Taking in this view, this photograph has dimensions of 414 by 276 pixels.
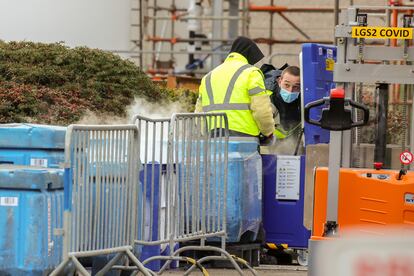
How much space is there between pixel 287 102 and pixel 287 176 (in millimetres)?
1266

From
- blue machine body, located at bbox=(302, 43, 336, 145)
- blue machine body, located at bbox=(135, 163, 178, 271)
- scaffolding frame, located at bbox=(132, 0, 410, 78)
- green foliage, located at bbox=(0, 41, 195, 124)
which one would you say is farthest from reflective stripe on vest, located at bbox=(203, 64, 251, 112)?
scaffolding frame, located at bbox=(132, 0, 410, 78)

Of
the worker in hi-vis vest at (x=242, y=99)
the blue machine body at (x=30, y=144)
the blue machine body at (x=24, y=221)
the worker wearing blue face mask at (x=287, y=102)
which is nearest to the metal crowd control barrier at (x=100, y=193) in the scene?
the blue machine body at (x=24, y=221)

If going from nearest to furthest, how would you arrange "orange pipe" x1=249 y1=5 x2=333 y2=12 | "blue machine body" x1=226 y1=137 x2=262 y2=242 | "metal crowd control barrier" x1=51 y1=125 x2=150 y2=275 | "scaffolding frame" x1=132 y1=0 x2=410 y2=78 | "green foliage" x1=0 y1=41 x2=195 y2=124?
"metal crowd control barrier" x1=51 y1=125 x2=150 y2=275
"blue machine body" x1=226 y1=137 x2=262 y2=242
"green foliage" x1=0 y1=41 x2=195 y2=124
"scaffolding frame" x1=132 y1=0 x2=410 y2=78
"orange pipe" x1=249 y1=5 x2=333 y2=12

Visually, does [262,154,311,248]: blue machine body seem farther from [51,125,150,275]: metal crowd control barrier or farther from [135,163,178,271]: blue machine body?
[51,125,150,275]: metal crowd control barrier

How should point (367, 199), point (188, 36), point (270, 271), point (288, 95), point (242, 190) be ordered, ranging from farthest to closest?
point (188, 36) < point (288, 95) < point (270, 271) < point (242, 190) < point (367, 199)

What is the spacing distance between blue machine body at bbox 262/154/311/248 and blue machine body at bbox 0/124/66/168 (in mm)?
3016

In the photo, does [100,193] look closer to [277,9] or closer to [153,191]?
[153,191]

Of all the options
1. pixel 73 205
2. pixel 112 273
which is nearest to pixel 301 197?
pixel 112 273

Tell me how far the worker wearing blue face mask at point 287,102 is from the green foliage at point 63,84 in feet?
5.63

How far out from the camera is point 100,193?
727 centimetres

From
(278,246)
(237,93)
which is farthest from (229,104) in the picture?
(278,246)

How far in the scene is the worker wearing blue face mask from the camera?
1141cm

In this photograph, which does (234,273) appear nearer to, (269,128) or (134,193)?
(269,128)

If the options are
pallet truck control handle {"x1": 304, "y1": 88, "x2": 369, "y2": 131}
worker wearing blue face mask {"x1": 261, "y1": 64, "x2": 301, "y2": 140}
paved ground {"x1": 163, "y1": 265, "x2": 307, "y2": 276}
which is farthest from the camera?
worker wearing blue face mask {"x1": 261, "y1": 64, "x2": 301, "y2": 140}
